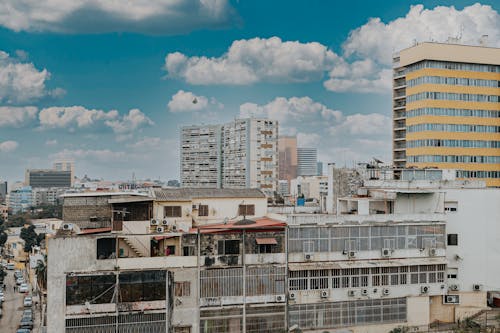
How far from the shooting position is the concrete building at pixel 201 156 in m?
92.1

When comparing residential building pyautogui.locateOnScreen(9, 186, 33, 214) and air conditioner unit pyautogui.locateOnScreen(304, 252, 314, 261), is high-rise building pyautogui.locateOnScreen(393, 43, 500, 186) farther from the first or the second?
residential building pyautogui.locateOnScreen(9, 186, 33, 214)

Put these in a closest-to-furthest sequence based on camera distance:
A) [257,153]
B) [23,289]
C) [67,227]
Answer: [67,227]
[23,289]
[257,153]

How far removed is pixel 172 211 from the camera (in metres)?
25.6

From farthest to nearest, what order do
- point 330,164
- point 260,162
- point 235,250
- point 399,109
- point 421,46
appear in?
1. point 260,162
2. point 399,109
3. point 421,46
4. point 330,164
5. point 235,250

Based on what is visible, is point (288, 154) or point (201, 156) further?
point (288, 154)

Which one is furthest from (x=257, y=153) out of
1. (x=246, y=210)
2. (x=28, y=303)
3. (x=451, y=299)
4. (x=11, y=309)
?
(x=451, y=299)

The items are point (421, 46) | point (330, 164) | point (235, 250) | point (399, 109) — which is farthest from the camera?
point (399, 109)

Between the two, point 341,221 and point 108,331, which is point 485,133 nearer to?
point 341,221

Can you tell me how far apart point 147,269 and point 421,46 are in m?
40.7

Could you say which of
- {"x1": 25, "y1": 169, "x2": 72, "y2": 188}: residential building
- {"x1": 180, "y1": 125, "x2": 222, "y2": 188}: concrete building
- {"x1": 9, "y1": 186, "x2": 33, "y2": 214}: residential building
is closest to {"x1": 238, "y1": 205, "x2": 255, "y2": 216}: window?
{"x1": 180, "y1": 125, "x2": 222, "y2": 188}: concrete building

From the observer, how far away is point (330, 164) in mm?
35969

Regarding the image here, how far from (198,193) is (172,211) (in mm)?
1871

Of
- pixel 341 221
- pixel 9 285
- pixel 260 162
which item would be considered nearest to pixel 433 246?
pixel 341 221

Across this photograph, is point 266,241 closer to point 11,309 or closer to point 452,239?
point 452,239
